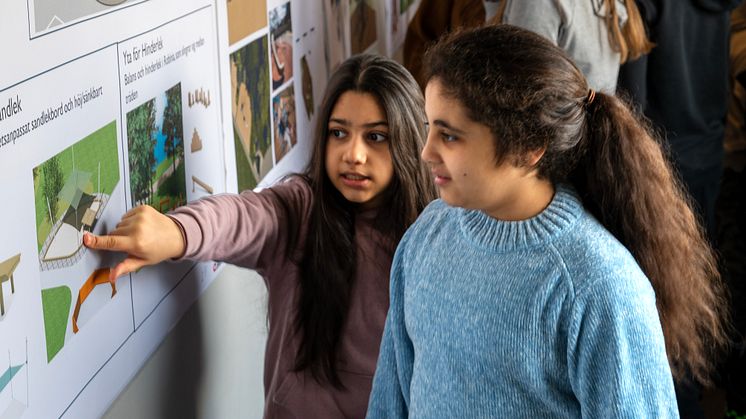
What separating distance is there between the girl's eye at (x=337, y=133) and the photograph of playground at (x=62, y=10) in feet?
1.49

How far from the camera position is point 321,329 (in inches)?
61.5

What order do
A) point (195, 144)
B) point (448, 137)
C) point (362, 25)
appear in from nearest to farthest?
point (448, 137) → point (195, 144) → point (362, 25)

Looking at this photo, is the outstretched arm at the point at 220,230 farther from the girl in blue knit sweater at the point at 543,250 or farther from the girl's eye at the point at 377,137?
the girl in blue knit sweater at the point at 543,250

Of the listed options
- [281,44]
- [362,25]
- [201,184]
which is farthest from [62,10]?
[362,25]

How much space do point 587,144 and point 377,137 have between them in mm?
377

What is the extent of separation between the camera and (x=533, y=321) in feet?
3.99

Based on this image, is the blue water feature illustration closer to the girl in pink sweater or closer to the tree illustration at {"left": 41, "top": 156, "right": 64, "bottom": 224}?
the tree illustration at {"left": 41, "top": 156, "right": 64, "bottom": 224}

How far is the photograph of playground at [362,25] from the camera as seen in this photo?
2723 millimetres

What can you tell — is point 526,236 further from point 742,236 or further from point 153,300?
point 742,236

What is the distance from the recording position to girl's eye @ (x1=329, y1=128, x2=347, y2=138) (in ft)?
5.11

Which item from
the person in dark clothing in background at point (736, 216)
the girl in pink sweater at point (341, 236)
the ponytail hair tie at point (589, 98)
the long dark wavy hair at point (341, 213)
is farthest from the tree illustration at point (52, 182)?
the person in dark clothing in background at point (736, 216)

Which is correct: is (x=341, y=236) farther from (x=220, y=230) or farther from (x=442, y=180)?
(x=442, y=180)

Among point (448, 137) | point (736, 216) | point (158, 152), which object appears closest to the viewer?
point (448, 137)

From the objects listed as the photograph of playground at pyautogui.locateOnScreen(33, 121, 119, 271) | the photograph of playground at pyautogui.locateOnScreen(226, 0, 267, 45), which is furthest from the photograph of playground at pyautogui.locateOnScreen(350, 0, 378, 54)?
the photograph of playground at pyautogui.locateOnScreen(33, 121, 119, 271)
